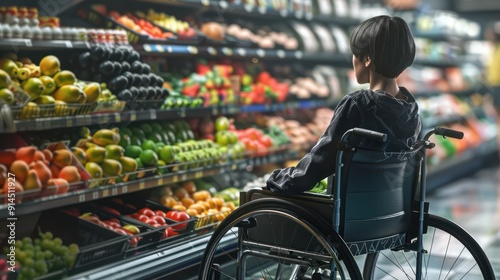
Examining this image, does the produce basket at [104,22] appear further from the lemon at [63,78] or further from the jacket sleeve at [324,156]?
the jacket sleeve at [324,156]

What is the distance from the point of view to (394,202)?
3.12m

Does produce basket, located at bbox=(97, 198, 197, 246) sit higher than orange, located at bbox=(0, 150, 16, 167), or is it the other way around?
orange, located at bbox=(0, 150, 16, 167)

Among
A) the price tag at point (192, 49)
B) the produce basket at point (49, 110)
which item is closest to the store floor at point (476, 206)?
the price tag at point (192, 49)

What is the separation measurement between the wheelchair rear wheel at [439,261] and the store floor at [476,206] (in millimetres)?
209

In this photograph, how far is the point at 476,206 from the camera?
7.52 meters

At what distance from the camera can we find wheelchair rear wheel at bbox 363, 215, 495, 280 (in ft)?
10.5

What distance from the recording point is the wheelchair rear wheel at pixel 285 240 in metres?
2.85

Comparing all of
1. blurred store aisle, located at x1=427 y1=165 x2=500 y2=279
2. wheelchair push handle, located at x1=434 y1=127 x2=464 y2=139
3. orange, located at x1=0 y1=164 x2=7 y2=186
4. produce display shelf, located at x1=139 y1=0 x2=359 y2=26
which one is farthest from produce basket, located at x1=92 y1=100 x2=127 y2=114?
blurred store aisle, located at x1=427 y1=165 x2=500 y2=279

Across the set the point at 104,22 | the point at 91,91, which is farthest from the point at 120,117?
the point at 104,22

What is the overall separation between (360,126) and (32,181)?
1.59m

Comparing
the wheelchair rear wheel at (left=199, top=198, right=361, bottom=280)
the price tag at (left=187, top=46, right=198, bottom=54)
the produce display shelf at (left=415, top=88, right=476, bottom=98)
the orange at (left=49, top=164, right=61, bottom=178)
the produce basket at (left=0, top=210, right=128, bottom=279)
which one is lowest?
the produce basket at (left=0, top=210, right=128, bottom=279)

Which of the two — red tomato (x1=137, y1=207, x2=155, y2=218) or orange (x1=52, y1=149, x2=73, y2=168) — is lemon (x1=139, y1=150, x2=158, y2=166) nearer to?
red tomato (x1=137, y1=207, x2=155, y2=218)

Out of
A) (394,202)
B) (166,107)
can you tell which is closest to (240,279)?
(394,202)

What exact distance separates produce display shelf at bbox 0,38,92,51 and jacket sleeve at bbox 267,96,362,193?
5.01 ft
